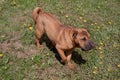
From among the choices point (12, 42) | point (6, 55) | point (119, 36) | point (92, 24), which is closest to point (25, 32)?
point (12, 42)

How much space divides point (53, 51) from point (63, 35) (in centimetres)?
102

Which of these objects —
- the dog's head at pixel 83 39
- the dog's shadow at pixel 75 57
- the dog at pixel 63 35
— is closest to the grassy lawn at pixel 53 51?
the dog's shadow at pixel 75 57

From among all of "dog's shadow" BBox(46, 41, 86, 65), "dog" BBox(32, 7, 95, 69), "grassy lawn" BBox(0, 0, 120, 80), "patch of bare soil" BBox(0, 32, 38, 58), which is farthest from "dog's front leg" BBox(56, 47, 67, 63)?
"patch of bare soil" BBox(0, 32, 38, 58)

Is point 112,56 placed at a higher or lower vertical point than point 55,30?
lower

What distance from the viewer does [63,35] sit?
18.1 feet

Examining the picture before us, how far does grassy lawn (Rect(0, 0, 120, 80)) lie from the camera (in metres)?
5.76

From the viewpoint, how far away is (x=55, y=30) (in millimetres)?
5703

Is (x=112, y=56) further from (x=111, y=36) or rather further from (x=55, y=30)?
(x=55, y=30)

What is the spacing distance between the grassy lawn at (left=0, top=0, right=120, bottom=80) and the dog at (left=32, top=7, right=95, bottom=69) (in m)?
0.37

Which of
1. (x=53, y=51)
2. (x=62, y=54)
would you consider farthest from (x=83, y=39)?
(x=53, y=51)

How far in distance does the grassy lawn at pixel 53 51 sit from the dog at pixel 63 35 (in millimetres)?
368

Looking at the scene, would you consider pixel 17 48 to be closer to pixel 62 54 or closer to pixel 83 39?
pixel 62 54

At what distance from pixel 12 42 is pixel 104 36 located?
2.94 meters

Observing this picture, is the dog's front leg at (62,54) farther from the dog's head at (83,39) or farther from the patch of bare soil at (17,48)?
the patch of bare soil at (17,48)
